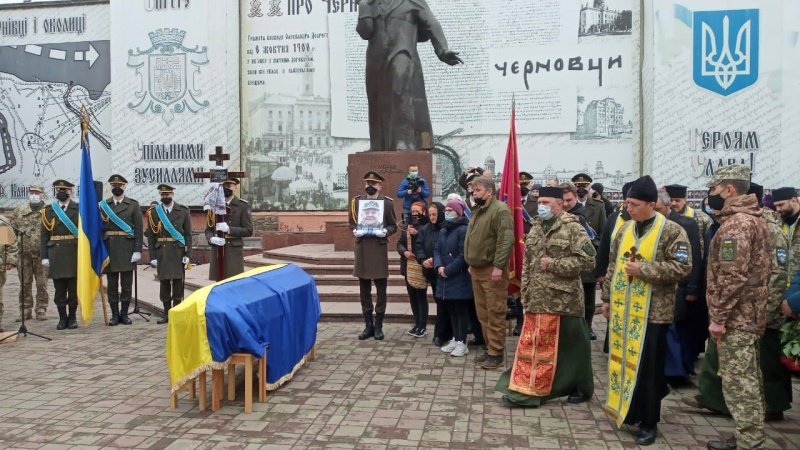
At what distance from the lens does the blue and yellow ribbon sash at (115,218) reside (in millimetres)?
8281

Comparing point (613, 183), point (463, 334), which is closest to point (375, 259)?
point (463, 334)

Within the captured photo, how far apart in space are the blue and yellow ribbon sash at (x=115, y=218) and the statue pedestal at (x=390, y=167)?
358cm

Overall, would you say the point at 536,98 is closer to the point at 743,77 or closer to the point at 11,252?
the point at 743,77

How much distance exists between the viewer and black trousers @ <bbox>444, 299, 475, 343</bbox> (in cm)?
635

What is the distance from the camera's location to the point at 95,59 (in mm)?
19906

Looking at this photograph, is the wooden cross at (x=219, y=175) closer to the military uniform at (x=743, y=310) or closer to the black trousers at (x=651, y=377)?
the black trousers at (x=651, y=377)

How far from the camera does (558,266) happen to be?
462cm

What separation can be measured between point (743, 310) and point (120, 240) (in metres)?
7.40

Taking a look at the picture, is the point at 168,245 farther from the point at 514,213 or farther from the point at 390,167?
the point at 514,213

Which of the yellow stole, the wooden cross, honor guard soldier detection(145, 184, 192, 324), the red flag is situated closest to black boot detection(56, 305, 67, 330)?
honor guard soldier detection(145, 184, 192, 324)

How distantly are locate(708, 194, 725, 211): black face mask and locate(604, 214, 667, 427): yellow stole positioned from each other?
1.23 feet

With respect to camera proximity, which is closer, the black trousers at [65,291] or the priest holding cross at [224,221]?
the priest holding cross at [224,221]

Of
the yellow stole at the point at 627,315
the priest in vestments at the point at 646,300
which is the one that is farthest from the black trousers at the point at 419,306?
the priest in vestments at the point at 646,300

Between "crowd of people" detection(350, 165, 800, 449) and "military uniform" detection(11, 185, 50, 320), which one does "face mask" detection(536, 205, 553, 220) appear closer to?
"crowd of people" detection(350, 165, 800, 449)
